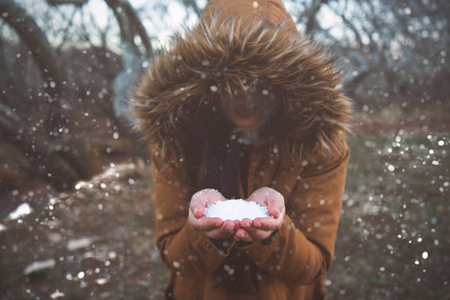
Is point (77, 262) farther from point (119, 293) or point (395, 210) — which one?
point (395, 210)

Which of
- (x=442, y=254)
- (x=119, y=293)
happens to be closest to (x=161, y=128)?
(x=119, y=293)

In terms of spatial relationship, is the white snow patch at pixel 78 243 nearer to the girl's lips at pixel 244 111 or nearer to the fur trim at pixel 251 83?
the fur trim at pixel 251 83

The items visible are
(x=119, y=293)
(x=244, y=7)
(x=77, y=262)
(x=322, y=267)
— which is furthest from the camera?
(x=77, y=262)

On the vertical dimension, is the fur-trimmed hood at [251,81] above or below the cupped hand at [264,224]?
above

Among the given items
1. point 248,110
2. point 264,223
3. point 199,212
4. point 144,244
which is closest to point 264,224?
point 264,223

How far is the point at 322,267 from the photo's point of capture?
4.45 feet

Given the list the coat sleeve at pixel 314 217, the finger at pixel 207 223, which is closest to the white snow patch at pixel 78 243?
the coat sleeve at pixel 314 217

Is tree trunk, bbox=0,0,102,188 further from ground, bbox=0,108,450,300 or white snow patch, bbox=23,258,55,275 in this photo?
white snow patch, bbox=23,258,55,275

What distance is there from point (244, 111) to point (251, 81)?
223 millimetres

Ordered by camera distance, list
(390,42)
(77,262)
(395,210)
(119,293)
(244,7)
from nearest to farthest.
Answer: (244,7), (119,293), (77,262), (395,210), (390,42)

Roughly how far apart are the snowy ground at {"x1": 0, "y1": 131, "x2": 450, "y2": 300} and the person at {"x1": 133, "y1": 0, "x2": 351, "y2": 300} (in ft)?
6.39

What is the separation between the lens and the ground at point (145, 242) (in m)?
3.02

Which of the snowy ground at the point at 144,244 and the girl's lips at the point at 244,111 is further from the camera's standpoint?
the snowy ground at the point at 144,244

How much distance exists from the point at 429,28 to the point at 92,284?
30.3ft
